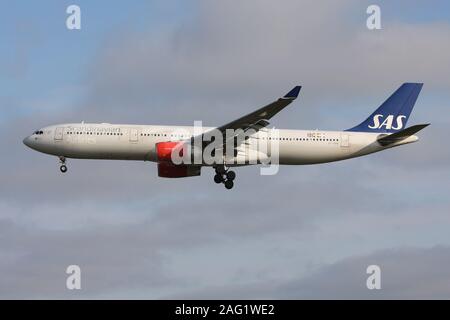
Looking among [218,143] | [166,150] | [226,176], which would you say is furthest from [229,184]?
[166,150]

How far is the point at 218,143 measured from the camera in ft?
241

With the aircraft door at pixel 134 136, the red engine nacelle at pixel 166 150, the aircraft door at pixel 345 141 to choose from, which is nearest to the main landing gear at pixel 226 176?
the red engine nacelle at pixel 166 150

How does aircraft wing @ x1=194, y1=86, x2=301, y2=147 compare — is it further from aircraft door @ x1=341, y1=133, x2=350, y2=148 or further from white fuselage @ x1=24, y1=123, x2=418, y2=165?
aircraft door @ x1=341, y1=133, x2=350, y2=148

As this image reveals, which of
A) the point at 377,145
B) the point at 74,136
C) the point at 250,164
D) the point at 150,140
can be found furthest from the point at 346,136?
the point at 74,136

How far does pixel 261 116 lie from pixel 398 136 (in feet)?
34.4

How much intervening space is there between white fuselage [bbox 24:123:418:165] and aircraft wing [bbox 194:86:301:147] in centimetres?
261

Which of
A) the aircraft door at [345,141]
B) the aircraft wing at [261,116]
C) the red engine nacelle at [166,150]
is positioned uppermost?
the aircraft wing at [261,116]

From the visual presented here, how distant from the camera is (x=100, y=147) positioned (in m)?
73.6

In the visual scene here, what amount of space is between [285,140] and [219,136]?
4.94 meters

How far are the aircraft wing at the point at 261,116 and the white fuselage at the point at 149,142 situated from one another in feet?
8.57

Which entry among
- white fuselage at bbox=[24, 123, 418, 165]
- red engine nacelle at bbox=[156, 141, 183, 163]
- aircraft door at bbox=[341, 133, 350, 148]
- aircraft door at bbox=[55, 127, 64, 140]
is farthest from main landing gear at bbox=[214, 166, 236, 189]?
aircraft door at bbox=[55, 127, 64, 140]

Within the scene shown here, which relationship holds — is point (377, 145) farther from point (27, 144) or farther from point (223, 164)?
point (27, 144)

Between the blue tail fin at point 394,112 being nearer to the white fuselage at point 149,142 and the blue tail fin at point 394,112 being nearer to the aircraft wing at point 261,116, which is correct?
the white fuselage at point 149,142

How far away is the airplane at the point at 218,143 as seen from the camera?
73.2 meters
